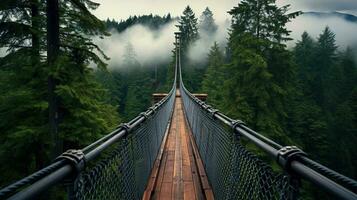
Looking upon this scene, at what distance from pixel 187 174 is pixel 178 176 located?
19 centimetres

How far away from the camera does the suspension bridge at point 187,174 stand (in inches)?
43.6

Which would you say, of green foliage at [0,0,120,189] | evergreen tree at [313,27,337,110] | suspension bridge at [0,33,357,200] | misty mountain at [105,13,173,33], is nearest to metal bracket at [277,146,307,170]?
suspension bridge at [0,33,357,200]

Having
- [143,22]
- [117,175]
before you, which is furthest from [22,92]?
[143,22]

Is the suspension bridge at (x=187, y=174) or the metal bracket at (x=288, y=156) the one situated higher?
the metal bracket at (x=288, y=156)

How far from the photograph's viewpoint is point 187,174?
15.8ft

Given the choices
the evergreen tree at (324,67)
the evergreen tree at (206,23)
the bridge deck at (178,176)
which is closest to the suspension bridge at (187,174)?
the bridge deck at (178,176)

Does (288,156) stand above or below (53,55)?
below

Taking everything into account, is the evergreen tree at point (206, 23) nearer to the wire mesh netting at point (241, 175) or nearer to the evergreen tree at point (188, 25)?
the evergreen tree at point (188, 25)

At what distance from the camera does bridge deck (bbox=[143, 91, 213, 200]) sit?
3.88 meters

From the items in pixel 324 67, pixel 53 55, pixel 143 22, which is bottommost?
pixel 53 55

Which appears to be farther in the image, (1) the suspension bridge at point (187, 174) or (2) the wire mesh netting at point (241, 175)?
(2) the wire mesh netting at point (241, 175)

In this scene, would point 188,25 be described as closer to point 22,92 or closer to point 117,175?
point 22,92

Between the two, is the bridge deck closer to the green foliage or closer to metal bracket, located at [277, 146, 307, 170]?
metal bracket, located at [277, 146, 307, 170]

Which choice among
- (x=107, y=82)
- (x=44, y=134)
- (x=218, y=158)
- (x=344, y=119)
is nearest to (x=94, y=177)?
(x=218, y=158)
